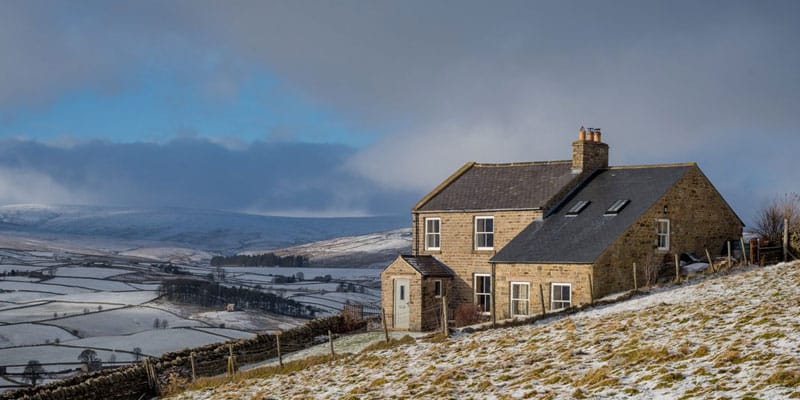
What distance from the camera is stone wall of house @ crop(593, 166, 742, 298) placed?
3872 centimetres

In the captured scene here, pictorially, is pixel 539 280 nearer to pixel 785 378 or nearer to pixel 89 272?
pixel 785 378

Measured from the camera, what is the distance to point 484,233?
1759 inches

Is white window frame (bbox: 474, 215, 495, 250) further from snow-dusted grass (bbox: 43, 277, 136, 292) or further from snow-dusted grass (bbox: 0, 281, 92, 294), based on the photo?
snow-dusted grass (bbox: 43, 277, 136, 292)

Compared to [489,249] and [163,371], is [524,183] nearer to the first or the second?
[489,249]

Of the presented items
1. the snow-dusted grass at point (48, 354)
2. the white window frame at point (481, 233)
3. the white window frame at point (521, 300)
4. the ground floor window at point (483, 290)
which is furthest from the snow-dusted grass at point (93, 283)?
the white window frame at point (521, 300)

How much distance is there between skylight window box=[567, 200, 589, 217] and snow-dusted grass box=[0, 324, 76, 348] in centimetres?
4757

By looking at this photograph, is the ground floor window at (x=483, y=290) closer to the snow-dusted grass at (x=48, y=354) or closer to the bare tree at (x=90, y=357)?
the bare tree at (x=90, y=357)

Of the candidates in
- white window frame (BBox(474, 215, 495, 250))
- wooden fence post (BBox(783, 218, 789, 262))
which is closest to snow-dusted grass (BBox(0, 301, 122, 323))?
white window frame (BBox(474, 215, 495, 250))

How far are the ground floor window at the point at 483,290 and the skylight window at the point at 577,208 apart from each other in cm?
494

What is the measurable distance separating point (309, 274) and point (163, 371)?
478ft

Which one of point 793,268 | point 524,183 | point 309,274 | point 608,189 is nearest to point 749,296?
point 793,268

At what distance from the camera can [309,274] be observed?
182375mm

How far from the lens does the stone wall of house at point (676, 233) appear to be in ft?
127

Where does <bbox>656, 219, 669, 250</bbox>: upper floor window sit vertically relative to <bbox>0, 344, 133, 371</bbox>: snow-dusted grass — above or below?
above
